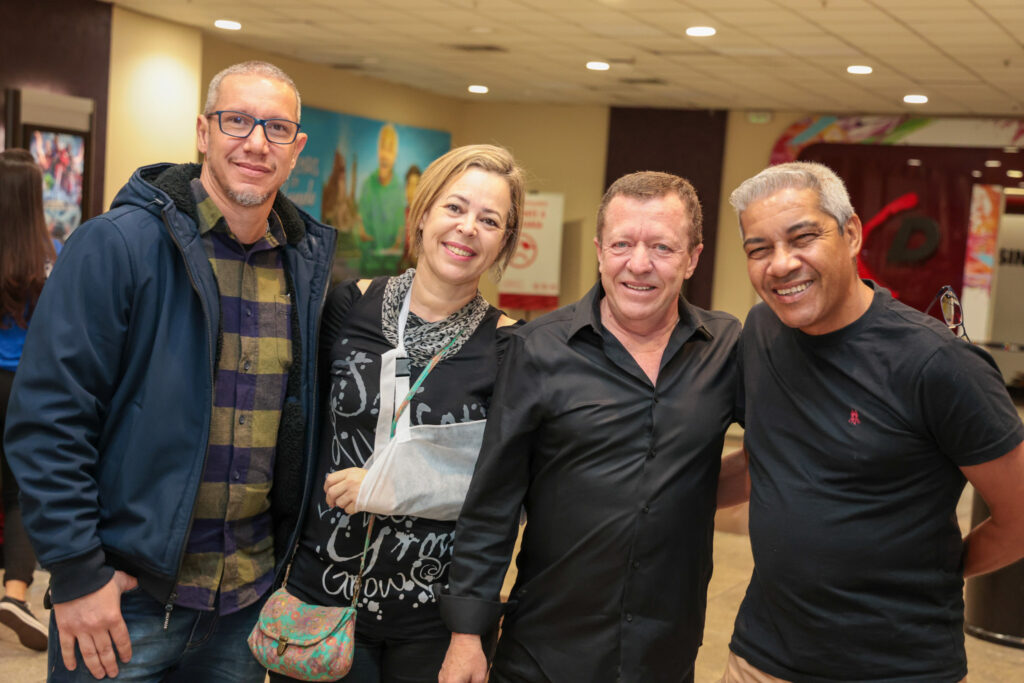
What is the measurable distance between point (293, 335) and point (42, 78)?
7.12 m

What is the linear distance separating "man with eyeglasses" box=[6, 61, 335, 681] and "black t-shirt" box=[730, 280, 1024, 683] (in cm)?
105

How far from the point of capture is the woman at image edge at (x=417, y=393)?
2.19 metres

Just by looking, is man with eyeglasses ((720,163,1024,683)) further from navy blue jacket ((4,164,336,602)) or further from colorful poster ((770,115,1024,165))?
colorful poster ((770,115,1024,165))

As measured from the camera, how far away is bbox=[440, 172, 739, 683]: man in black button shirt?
2.12 m

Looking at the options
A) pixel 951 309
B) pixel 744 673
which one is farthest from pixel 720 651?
pixel 951 309

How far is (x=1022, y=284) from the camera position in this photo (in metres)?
13.7

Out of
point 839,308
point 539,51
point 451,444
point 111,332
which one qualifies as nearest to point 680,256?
point 839,308

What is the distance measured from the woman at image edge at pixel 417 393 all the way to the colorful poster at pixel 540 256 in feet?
35.3

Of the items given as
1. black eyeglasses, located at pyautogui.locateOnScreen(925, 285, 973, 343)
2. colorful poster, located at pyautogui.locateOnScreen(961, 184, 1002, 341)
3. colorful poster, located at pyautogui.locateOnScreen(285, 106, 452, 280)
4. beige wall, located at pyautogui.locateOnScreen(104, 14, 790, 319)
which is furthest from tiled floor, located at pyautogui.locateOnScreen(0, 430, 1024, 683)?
colorful poster, located at pyautogui.locateOnScreen(961, 184, 1002, 341)

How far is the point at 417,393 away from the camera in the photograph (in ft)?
7.25

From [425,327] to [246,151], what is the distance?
1.77 ft

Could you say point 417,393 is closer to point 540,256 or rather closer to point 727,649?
point 727,649

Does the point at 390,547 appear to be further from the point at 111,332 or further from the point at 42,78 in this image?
the point at 42,78

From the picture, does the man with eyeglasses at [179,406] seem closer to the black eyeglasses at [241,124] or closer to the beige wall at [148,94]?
the black eyeglasses at [241,124]
